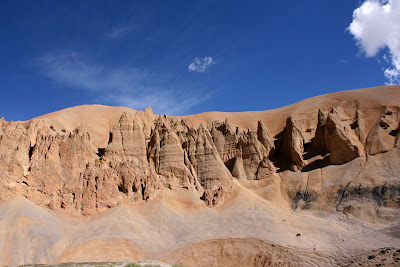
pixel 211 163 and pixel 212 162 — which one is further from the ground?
pixel 212 162

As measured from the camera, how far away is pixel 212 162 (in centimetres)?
4612

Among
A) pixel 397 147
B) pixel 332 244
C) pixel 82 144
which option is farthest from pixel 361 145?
pixel 82 144

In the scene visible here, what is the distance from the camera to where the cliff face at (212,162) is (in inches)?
1459

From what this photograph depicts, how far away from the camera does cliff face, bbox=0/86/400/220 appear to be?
3706cm

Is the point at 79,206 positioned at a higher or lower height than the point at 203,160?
lower

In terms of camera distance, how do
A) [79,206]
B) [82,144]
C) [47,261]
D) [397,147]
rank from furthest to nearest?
[397,147] → [82,144] → [79,206] → [47,261]

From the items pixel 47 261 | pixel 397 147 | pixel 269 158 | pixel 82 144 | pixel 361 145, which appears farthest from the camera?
pixel 269 158

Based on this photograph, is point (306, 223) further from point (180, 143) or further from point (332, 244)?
point (180, 143)

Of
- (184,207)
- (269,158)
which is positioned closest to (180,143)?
(184,207)

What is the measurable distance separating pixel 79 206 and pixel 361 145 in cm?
3465

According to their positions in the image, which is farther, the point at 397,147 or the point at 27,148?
the point at 397,147

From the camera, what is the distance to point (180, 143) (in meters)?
48.2

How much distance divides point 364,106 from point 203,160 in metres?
25.7

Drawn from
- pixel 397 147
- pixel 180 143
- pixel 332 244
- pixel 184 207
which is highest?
pixel 180 143
